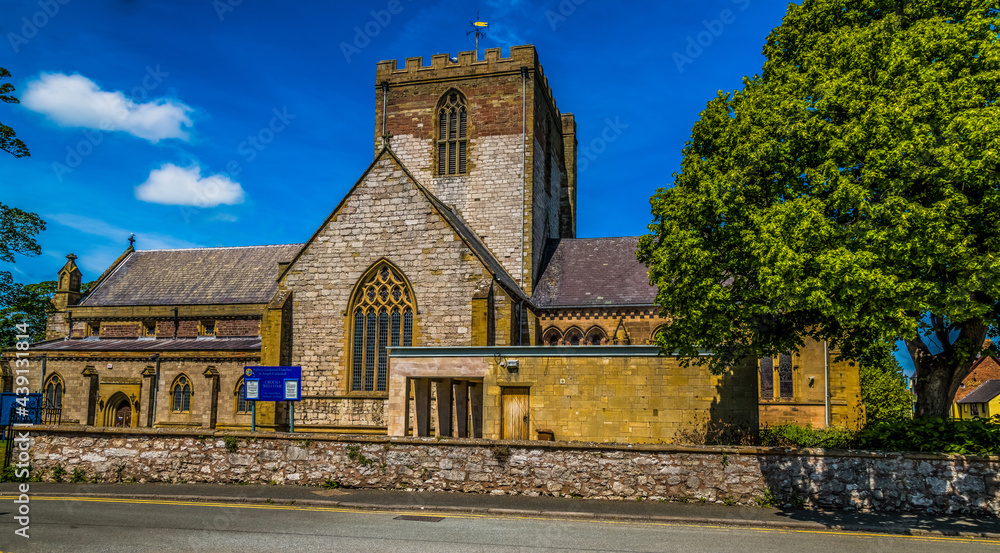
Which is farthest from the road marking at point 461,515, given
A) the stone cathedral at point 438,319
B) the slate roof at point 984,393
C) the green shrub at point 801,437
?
the slate roof at point 984,393

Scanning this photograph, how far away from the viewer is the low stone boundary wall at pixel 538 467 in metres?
12.0

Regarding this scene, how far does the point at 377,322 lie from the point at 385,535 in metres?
14.3

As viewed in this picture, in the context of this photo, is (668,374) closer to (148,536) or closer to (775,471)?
(775,471)

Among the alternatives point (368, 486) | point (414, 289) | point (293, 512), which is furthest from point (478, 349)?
point (293, 512)

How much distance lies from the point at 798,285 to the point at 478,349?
10.9 meters

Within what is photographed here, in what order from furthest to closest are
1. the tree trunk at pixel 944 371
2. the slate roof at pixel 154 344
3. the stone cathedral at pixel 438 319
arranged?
the slate roof at pixel 154 344 < the stone cathedral at pixel 438 319 < the tree trunk at pixel 944 371

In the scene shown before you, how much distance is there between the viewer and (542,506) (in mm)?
12570

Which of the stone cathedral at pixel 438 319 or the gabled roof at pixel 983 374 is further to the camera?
the gabled roof at pixel 983 374

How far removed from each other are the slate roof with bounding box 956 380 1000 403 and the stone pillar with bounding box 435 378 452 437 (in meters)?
54.6

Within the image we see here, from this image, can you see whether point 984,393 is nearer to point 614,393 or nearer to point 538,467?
point 614,393

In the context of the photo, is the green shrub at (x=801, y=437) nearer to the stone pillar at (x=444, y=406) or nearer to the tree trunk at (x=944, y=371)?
the tree trunk at (x=944, y=371)

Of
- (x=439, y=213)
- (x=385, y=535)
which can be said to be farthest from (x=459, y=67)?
(x=385, y=535)

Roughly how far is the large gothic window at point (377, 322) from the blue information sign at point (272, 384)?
520cm

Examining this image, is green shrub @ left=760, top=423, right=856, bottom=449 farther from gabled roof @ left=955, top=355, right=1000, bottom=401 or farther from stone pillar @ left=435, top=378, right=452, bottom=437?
gabled roof @ left=955, top=355, right=1000, bottom=401
